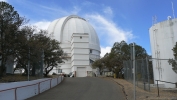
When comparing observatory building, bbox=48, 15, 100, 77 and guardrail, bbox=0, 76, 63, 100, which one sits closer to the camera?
guardrail, bbox=0, 76, 63, 100

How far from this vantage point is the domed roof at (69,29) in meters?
77.7

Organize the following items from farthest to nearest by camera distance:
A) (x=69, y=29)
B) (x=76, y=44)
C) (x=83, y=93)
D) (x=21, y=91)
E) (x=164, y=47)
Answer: (x=69, y=29) < (x=76, y=44) < (x=164, y=47) < (x=83, y=93) < (x=21, y=91)

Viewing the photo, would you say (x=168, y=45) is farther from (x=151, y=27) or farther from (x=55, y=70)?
(x=55, y=70)

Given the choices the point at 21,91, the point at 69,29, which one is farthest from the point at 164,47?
the point at 69,29

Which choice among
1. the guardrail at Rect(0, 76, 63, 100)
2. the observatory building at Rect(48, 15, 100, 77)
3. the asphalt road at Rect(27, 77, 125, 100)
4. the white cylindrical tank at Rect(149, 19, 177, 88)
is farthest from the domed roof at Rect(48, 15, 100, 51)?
the guardrail at Rect(0, 76, 63, 100)

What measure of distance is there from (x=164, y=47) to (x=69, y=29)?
5186 centimetres

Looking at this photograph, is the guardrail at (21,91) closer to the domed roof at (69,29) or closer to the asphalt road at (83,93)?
the asphalt road at (83,93)

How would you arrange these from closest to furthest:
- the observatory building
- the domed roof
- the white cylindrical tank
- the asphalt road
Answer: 1. the asphalt road
2. the white cylindrical tank
3. the observatory building
4. the domed roof

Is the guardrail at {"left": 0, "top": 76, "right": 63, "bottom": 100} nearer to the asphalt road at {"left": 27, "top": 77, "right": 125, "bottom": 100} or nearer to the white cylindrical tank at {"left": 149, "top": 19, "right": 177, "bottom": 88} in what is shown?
the asphalt road at {"left": 27, "top": 77, "right": 125, "bottom": 100}

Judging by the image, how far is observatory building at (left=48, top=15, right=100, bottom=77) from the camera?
65.2m

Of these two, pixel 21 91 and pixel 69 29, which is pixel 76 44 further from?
pixel 21 91

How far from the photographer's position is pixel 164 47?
101ft

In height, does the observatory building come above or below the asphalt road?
above

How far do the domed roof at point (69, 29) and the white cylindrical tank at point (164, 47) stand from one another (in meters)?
47.0
